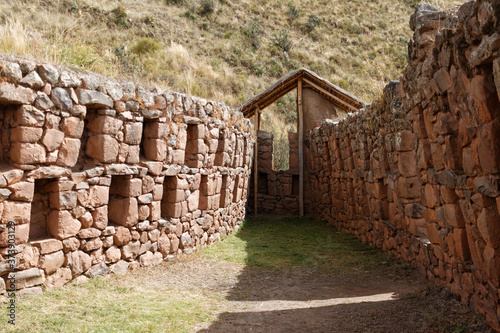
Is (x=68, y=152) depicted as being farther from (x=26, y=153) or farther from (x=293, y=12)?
(x=293, y=12)

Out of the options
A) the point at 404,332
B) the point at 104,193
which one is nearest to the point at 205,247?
the point at 104,193

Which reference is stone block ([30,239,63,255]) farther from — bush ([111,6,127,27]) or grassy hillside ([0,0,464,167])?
bush ([111,6,127,27])

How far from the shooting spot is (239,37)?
29781mm

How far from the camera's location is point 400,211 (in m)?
7.25

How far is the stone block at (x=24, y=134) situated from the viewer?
5.05 m

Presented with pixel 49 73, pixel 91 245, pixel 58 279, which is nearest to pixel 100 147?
pixel 49 73

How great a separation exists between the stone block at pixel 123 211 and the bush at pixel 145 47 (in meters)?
16.9

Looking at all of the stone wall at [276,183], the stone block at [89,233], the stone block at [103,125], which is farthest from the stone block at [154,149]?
the stone wall at [276,183]

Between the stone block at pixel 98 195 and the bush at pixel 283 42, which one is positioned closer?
the stone block at pixel 98 195

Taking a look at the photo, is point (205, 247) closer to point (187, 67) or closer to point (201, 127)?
point (201, 127)

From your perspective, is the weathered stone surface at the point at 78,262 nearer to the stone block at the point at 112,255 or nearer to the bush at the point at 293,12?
the stone block at the point at 112,255

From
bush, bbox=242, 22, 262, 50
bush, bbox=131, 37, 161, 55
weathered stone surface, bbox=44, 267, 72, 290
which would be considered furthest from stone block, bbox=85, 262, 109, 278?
bush, bbox=242, 22, 262, 50

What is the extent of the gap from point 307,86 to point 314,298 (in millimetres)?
11123

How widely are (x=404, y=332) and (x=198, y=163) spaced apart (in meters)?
5.16
